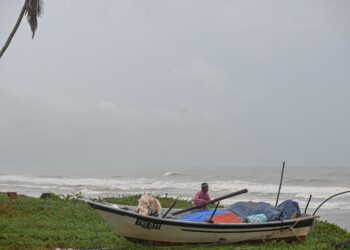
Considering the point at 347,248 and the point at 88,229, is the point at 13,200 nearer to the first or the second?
the point at 88,229

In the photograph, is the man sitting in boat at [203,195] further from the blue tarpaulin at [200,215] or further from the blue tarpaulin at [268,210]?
the blue tarpaulin at [268,210]

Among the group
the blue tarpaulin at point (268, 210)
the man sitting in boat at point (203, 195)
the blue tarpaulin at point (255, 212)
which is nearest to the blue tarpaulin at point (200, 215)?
the blue tarpaulin at point (255, 212)

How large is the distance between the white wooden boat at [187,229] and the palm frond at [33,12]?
6994 mm

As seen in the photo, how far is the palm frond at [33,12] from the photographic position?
15.0 meters

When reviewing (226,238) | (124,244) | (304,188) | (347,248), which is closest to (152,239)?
(124,244)

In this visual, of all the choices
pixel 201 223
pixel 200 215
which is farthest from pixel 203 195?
pixel 201 223

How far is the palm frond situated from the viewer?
49.1 feet

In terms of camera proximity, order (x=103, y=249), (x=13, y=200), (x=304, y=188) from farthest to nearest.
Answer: (x=304, y=188)
(x=13, y=200)
(x=103, y=249)

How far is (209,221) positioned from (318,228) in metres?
4.80

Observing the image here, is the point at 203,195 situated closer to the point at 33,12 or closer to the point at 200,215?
the point at 200,215

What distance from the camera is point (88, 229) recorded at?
1285 centimetres

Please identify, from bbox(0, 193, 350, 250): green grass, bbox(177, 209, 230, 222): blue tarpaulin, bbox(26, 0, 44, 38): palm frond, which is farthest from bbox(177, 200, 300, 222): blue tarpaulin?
bbox(26, 0, 44, 38): palm frond

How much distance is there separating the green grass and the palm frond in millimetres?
5564

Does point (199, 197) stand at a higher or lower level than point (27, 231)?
higher
